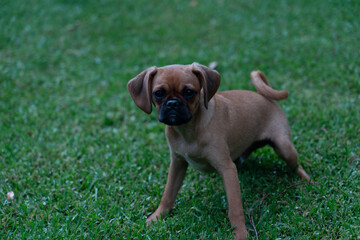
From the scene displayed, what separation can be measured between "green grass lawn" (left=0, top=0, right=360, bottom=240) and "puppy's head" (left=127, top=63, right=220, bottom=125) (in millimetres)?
1152

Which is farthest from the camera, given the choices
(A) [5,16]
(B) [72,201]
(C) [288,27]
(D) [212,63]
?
(A) [5,16]

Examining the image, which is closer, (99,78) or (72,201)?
(72,201)

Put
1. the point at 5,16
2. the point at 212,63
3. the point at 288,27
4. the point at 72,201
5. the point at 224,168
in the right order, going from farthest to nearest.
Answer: the point at 5,16
the point at 288,27
the point at 212,63
the point at 72,201
the point at 224,168

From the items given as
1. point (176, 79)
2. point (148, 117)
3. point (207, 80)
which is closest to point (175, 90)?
point (176, 79)

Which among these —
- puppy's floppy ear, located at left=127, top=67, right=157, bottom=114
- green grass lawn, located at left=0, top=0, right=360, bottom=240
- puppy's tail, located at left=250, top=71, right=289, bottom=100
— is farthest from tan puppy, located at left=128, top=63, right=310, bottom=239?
green grass lawn, located at left=0, top=0, right=360, bottom=240

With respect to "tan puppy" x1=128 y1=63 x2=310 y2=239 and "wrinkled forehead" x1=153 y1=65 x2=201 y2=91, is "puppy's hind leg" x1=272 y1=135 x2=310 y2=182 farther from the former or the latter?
"wrinkled forehead" x1=153 y1=65 x2=201 y2=91

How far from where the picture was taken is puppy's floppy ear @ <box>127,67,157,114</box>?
3.48 m

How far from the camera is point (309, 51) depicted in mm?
7566

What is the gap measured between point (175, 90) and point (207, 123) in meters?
0.49

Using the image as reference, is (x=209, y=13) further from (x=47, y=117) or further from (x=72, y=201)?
(x=72, y=201)

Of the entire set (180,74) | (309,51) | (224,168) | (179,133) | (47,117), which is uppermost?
(180,74)

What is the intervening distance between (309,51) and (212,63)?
1906mm

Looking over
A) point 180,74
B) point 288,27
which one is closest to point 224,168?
point 180,74

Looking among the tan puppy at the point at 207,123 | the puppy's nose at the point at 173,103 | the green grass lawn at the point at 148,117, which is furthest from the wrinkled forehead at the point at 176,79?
the green grass lawn at the point at 148,117
